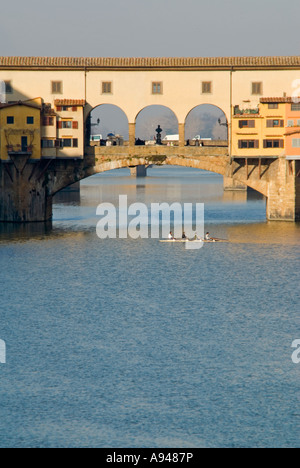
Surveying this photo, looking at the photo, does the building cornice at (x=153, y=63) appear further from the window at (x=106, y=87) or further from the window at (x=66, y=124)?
the window at (x=66, y=124)

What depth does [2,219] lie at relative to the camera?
87.6 meters

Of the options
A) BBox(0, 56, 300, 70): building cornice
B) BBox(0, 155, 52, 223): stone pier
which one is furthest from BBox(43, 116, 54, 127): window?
BBox(0, 56, 300, 70): building cornice

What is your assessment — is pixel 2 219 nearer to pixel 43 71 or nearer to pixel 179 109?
pixel 43 71

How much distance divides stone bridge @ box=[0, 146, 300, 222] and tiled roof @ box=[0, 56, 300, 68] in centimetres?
855

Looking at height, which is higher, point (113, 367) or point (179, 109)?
point (179, 109)

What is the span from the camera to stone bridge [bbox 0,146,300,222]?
86.7 metres

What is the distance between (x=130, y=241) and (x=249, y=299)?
1119 inches

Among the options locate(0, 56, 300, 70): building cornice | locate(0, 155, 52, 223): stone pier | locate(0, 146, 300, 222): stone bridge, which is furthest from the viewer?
locate(0, 146, 300, 222): stone bridge

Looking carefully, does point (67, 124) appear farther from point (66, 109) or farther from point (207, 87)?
point (207, 87)

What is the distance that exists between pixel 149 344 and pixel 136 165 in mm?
45047

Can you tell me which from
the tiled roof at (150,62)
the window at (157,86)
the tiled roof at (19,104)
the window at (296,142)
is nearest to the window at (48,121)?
the tiled roof at (19,104)

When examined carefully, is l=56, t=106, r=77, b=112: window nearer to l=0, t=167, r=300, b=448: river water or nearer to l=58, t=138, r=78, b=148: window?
l=58, t=138, r=78, b=148: window

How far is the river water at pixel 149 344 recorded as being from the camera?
111 feet

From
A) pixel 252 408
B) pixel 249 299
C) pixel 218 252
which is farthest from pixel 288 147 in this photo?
pixel 252 408
